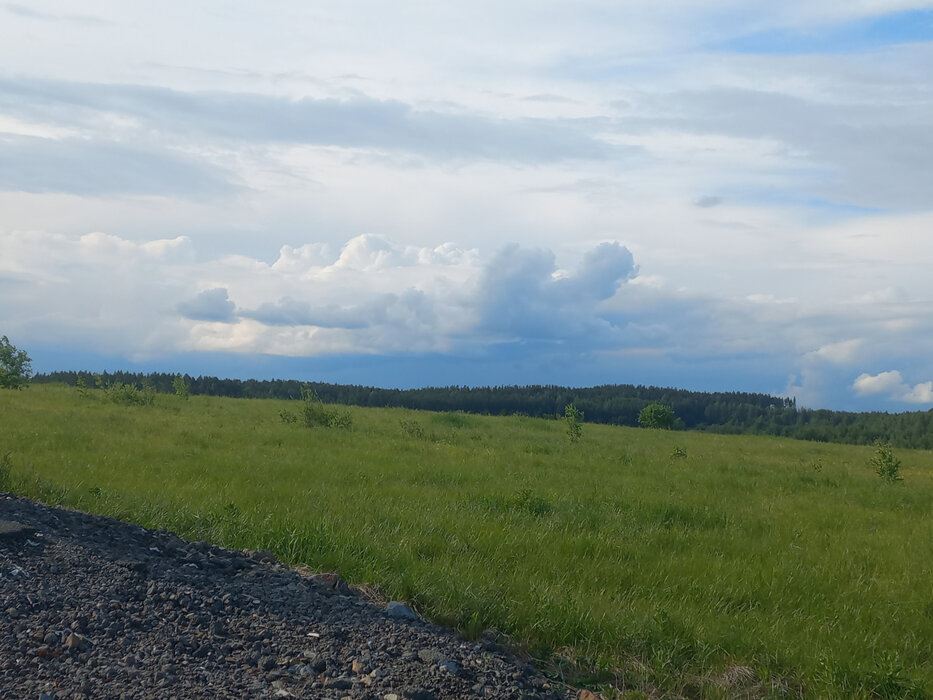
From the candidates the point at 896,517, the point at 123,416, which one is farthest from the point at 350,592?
the point at 123,416

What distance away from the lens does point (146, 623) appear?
4582mm

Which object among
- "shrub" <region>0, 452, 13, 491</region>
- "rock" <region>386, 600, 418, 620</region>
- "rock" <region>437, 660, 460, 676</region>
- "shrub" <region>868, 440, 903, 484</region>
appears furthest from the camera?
"shrub" <region>868, 440, 903, 484</region>

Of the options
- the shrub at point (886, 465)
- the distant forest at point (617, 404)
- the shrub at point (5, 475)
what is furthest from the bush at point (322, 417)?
the distant forest at point (617, 404)

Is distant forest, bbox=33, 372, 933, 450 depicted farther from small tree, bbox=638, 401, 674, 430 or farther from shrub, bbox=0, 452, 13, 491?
shrub, bbox=0, 452, 13, 491

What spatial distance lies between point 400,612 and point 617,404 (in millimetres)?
82470

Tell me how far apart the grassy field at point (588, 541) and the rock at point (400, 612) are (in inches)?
12.9

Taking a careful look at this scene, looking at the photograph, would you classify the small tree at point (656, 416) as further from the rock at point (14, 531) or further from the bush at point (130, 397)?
the rock at point (14, 531)

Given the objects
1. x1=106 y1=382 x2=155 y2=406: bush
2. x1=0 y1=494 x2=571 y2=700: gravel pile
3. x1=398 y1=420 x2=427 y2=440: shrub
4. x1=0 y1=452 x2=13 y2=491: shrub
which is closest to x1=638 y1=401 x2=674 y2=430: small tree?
x1=398 y1=420 x2=427 y2=440: shrub

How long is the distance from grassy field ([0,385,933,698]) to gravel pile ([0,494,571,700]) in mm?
772

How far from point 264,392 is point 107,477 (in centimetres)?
7303

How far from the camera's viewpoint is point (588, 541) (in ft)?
27.8

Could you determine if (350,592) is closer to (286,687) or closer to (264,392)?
(286,687)

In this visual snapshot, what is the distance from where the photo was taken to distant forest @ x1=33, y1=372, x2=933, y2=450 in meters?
76.6

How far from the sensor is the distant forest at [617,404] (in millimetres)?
76625
